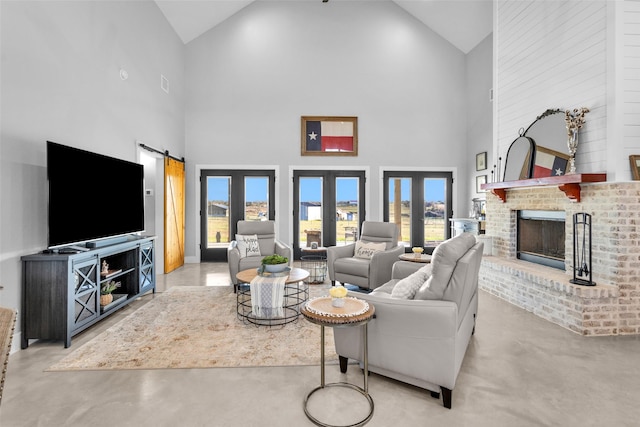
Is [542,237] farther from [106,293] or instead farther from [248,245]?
[106,293]

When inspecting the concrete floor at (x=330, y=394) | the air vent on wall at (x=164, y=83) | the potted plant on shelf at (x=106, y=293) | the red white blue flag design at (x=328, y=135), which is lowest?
the concrete floor at (x=330, y=394)

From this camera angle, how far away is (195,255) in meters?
6.90

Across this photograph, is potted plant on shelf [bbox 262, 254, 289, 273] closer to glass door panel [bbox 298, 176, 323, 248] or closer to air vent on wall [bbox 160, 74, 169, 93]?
glass door panel [bbox 298, 176, 323, 248]

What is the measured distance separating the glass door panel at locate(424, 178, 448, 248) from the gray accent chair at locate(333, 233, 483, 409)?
5.10 m

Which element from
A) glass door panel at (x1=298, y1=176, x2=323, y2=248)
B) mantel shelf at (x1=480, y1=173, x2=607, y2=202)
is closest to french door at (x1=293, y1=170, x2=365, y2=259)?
glass door panel at (x1=298, y1=176, x2=323, y2=248)

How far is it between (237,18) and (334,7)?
2.02 metres

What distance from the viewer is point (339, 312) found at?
202cm

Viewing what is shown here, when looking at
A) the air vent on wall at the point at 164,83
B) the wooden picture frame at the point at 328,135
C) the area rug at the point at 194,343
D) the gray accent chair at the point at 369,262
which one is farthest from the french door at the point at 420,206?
the air vent on wall at the point at 164,83

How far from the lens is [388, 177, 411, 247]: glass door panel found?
7238 mm

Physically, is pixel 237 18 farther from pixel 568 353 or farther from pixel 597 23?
pixel 568 353

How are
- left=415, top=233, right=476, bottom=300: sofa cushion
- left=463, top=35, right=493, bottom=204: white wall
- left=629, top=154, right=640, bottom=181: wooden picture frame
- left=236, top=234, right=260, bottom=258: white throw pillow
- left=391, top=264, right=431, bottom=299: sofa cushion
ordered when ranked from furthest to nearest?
left=463, top=35, right=493, bottom=204: white wall → left=236, top=234, right=260, bottom=258: white throw pillow → left=629, top=154, right=640, bottom=181: wooden picture frame → left=391, top=264, right=431, bottom=299: sofa cushion → left=415, top=233, right=476, bottom=300: sofa cushion

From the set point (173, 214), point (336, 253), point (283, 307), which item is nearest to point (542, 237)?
point (336, 253)

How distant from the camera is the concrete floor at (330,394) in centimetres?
192

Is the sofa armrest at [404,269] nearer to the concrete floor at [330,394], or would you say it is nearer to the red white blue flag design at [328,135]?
the concrete floor at [330,394]
